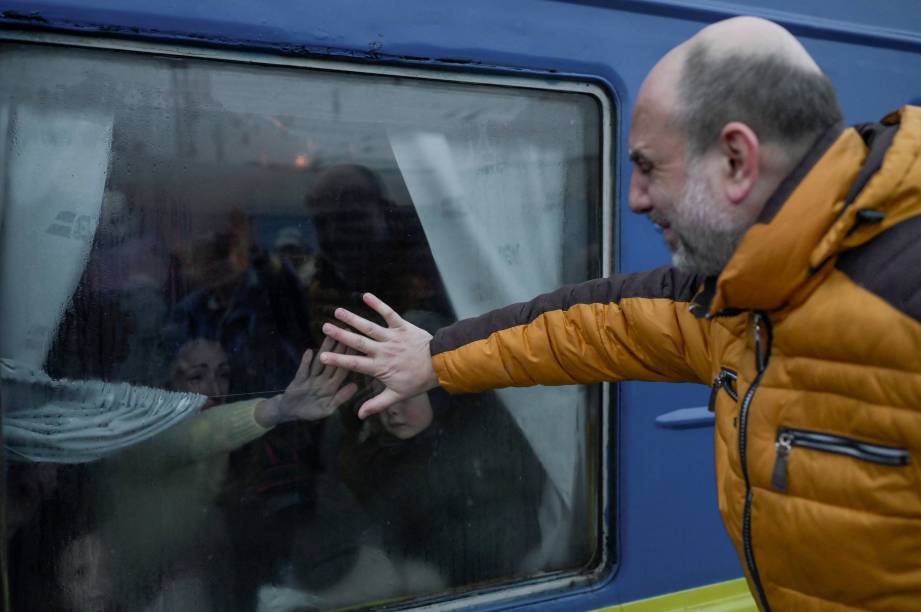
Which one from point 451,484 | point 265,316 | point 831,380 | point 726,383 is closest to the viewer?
point 831,380

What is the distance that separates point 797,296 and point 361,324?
2.76 feet

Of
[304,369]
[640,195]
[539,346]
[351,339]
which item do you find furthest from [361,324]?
[640,195]

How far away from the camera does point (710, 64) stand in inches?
47.1

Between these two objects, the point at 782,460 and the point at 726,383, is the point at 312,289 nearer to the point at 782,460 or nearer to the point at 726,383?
the point at 726,383

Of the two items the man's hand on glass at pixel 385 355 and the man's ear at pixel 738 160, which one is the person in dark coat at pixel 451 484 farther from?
the man's ear at pixel 738 160

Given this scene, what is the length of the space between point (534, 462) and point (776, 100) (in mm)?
1032

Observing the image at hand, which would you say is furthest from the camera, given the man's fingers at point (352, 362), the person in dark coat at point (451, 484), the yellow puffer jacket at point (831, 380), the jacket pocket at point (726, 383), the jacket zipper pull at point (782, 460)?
the person in dark coat at point (451, 484)

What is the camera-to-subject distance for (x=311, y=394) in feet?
5.22

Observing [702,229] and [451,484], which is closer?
[702,229]

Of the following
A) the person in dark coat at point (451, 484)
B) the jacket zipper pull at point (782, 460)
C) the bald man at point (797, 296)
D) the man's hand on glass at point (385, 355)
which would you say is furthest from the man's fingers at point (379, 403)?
the jacket zipper pull at point (782, 460)

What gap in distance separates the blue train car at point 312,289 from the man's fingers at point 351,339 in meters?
0.05

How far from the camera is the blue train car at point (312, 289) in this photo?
1365 mm

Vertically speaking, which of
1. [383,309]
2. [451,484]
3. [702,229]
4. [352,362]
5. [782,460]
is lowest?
[451,484]

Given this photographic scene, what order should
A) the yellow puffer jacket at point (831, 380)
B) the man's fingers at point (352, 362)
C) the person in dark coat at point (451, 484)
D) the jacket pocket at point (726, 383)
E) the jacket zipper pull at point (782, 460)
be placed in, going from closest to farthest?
1. the yellow puffer jacket at point (831, 380)
2. the jacket zipper pull at point (782, 460)
3. the jacket pocket at point (726, 383)
4. the man's fingers at point (352, 362)
5. the person in dark coat at point (451, 484)
